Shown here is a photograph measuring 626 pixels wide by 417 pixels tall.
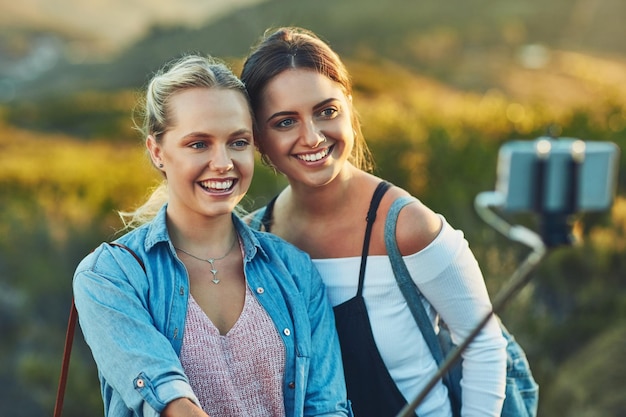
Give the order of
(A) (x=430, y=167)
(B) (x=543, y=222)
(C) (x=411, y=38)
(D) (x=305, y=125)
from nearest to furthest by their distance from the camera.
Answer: (B) (x=543, y=222) < (D) (x=305, y=125) < (A) (x=430, y=167) < (C) (x=411, y=38)

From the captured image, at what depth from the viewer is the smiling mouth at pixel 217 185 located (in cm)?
224

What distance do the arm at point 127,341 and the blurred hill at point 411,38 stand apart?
1517cm

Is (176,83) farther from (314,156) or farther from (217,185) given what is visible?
(314,156)

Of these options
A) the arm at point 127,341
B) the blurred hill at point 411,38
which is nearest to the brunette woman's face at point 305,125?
the arm at point 127,341

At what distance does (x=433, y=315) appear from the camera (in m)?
2.55

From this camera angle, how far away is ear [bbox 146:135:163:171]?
92.2 inches

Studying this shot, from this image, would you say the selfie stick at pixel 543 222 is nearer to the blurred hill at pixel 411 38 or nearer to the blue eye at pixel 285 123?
the blue eye at pixel 285 123

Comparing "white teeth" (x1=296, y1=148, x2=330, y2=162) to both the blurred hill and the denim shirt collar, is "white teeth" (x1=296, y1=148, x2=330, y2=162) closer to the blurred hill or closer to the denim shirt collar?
the denim shirt collar

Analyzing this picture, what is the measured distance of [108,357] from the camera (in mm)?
2039

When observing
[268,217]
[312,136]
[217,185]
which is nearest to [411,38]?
[268,217]

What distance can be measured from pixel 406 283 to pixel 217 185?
0.63m

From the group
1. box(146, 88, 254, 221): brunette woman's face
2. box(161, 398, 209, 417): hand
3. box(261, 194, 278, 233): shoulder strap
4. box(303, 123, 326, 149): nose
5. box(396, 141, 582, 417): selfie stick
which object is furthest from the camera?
box(261, 194, 278, 233): shoulder strap

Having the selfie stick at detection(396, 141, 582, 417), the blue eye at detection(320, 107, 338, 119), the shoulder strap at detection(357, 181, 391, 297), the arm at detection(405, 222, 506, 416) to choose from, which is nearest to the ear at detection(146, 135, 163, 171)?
the blue eye at detection(320, 107, 338, 119)

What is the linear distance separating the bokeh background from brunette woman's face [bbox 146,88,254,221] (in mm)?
397
